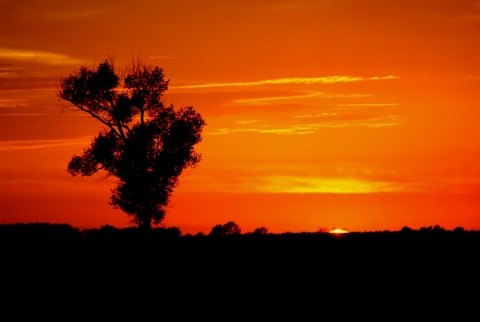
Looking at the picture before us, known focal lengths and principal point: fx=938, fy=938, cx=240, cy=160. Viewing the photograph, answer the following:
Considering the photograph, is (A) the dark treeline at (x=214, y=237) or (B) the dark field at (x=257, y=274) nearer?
(B) the dark field at (x=257, y=274)

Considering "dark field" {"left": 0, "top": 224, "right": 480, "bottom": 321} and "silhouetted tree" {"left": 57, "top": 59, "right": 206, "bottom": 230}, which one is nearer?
"dark field" {"left": 0, "top": 224, "right": 480, "bottom": 321}

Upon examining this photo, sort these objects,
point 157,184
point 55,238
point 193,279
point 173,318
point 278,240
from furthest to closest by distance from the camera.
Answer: point 157,184
point 55,238
point 278,240
point 193,279
point 173,318

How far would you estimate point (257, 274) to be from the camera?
39812 mm

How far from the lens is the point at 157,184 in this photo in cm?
7494

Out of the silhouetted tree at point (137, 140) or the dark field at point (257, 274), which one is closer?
the dark field at point (257, 274)

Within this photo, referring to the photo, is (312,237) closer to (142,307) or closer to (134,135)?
(142,307)

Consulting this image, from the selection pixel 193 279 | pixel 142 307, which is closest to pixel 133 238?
pixel 193 279

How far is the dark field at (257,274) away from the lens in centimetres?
3428

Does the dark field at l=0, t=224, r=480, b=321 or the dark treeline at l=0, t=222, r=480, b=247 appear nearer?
the dark field at l=0, t=224, r=480, b=321

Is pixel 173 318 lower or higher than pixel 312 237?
lower

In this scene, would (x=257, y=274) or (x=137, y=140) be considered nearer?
(x=257, y=274)

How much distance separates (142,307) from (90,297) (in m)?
3.00

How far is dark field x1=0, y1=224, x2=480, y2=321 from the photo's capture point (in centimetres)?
3428

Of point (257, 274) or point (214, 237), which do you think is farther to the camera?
point (214, 237)
